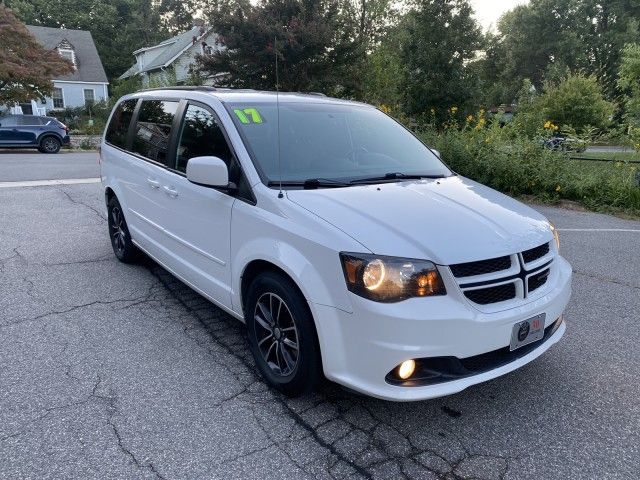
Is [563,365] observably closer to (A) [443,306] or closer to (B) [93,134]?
(A) [443,306]

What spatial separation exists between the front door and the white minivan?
15mm

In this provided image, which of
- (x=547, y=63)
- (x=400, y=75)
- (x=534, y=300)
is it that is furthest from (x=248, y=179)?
(x=547, y=63)

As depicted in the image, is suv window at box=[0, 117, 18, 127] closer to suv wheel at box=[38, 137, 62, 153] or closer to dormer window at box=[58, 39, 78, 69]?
suv wheel at box=[38, 137, 62, 153]

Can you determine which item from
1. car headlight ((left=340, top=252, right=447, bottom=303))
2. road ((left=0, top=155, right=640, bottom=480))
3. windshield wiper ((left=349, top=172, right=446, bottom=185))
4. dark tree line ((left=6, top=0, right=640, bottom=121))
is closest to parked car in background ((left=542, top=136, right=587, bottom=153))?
dark tree line ((left=6, top=0, right=640, bottom=121))

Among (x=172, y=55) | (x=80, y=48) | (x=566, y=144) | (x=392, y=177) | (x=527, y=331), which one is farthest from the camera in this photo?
(x=80, y=48)

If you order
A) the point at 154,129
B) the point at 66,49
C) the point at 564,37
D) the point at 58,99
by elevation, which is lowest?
the point at 154,129

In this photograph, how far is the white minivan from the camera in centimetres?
238

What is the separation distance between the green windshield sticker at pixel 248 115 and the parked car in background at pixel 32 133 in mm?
21185

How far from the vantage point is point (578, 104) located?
23.3m

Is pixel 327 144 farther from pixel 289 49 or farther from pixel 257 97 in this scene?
pixel 289 49

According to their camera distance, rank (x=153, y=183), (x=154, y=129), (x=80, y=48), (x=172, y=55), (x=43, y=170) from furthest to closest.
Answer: (x=80, y=48) < (x=172, y=55) < (x=43, y=170) < (x=154, y=129) < (x=153, y=183)

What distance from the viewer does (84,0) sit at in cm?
5078

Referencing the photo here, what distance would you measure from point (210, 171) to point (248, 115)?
2.17ft

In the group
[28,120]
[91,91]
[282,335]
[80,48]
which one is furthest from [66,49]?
[282,335]
